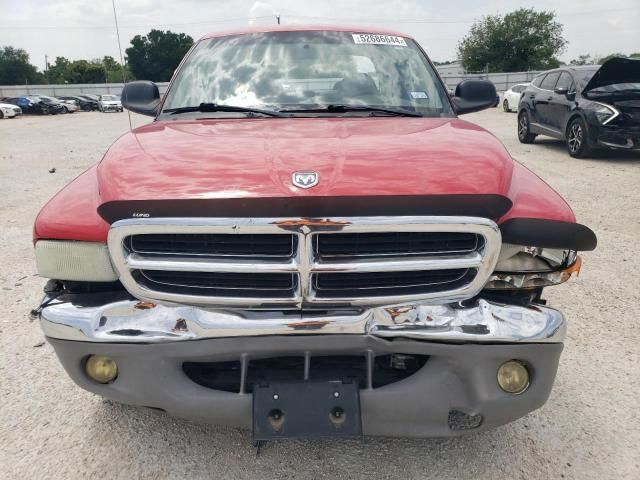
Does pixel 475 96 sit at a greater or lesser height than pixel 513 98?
greater

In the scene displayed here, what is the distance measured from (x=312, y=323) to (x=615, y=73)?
9.75 metres

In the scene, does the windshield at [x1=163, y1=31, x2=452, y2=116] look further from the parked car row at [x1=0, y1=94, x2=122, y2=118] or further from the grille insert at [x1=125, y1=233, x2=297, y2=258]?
the parked car row at [x1=0, y1=94, x2=122, y2=118]

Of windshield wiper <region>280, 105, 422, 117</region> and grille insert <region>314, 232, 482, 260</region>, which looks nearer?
grille insert <region>314, 232, 482, 260</region>

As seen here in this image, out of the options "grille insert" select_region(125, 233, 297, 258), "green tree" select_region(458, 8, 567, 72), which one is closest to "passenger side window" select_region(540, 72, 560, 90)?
"grille insert" select_region(125, 233, 297, 258)

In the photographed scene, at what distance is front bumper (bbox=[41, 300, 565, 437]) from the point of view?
185cm

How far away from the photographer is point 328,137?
234cm

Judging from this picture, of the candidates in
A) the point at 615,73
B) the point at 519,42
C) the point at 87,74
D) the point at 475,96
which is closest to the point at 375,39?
the point at 475,96

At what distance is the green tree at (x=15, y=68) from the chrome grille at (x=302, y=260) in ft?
303

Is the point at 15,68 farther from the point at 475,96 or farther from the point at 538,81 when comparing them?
the point at 475,96

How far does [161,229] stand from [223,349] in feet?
1.48

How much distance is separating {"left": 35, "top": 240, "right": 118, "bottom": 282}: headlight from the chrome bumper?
0.37 ft

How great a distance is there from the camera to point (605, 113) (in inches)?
360

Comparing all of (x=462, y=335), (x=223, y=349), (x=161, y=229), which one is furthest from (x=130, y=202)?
(x=462, y=335)

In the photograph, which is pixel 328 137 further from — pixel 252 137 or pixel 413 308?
pixel 413 308
